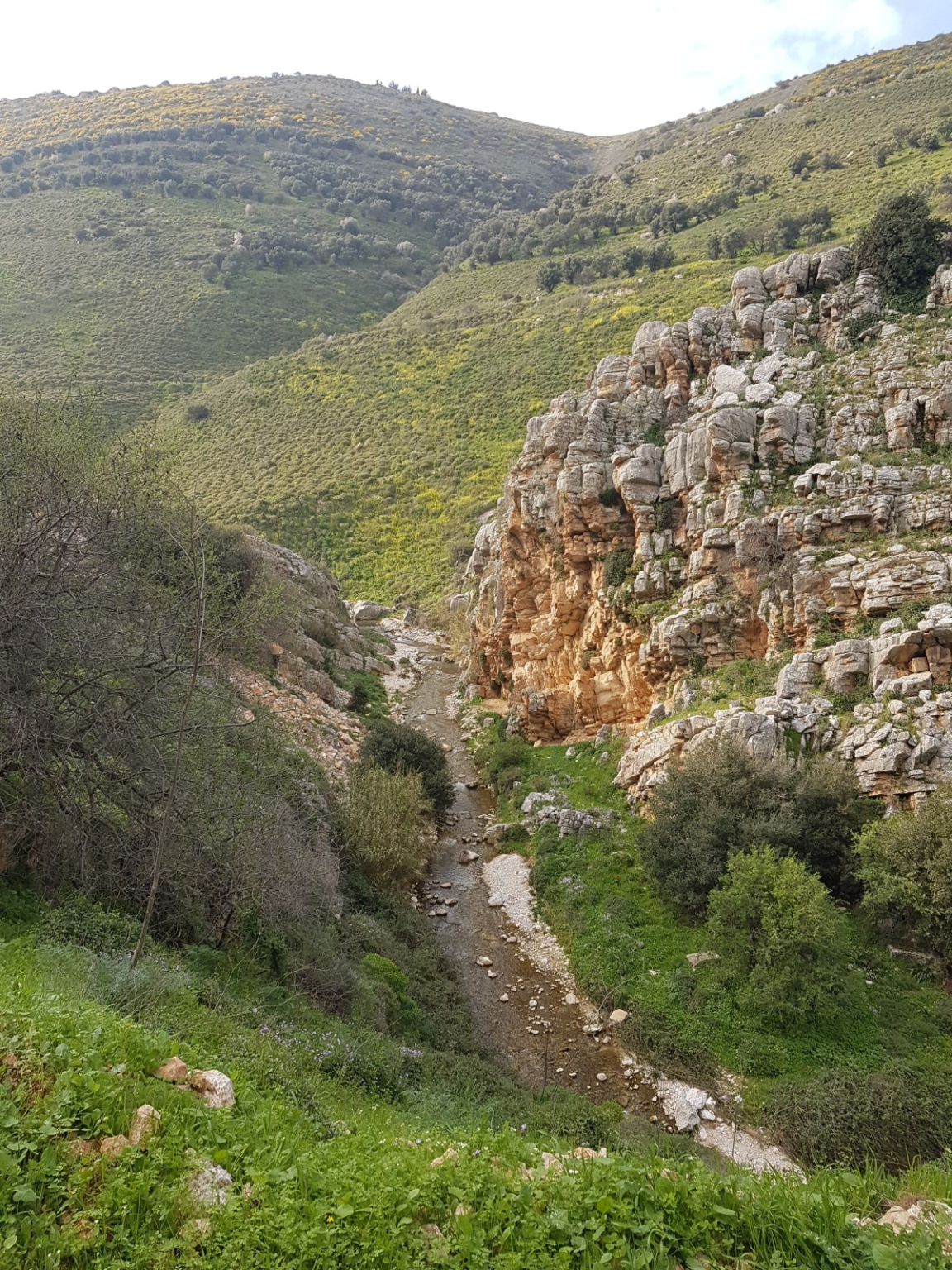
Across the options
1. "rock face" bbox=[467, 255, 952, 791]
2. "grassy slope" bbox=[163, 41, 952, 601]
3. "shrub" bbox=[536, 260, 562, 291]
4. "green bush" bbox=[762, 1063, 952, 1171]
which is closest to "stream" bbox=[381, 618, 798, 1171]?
"green bush" bbox=[762, 1063, 952, 1171]

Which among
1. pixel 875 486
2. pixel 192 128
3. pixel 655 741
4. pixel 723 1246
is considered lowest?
pixel 655 741

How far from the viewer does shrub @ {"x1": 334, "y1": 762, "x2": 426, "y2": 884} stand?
1591cm

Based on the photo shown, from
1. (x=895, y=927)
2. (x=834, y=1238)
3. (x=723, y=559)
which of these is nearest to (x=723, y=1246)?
(x=834, y=1238)

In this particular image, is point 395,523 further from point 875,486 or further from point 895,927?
point 895,927

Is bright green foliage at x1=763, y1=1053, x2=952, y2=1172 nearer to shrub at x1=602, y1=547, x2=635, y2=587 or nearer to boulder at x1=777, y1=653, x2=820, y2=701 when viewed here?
boulder at x1=777, y1=653, x2=820, y2=701

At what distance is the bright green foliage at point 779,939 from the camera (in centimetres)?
1147

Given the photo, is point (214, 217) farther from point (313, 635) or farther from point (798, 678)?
point (798, 678)

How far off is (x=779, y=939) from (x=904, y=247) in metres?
24.6

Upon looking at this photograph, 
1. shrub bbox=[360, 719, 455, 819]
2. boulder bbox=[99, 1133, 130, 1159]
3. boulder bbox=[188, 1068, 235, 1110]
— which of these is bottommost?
shrub bbox=[360, 719, 455, 819]

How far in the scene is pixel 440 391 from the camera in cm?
5738

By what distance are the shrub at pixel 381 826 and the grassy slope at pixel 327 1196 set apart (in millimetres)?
11004

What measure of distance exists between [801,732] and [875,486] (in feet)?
Result: 26.2

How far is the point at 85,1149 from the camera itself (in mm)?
3727

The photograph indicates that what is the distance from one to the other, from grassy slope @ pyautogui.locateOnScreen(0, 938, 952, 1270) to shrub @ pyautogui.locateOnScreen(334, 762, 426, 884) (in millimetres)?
11004
